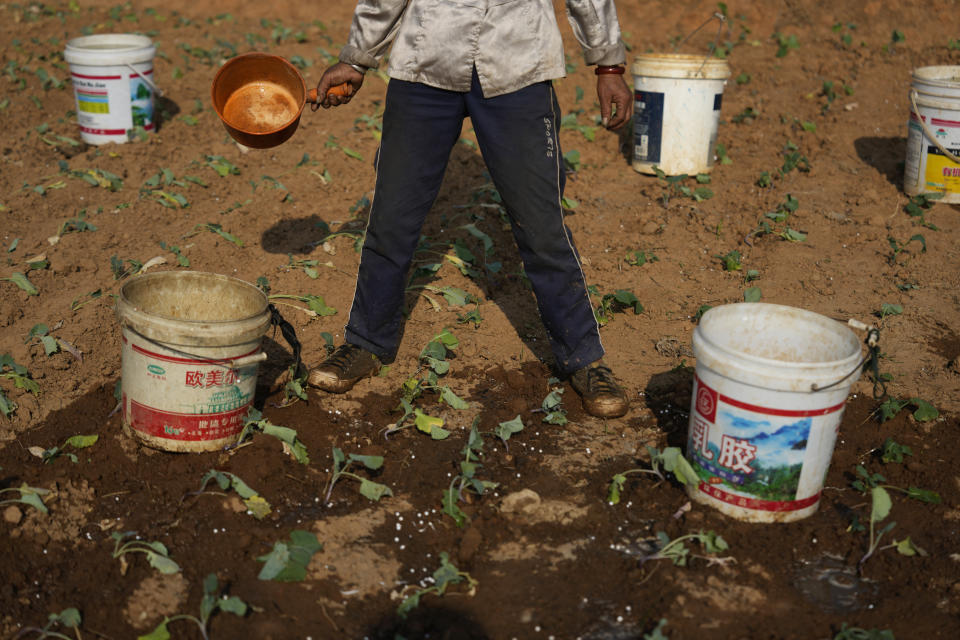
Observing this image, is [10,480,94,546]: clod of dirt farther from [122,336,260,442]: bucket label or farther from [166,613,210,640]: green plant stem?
[166,613,210,640]: green plant stem

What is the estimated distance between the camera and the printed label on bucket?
3.13 m

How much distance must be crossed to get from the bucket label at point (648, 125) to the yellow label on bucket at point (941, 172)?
1723 millimetres

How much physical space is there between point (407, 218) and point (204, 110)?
453 cm

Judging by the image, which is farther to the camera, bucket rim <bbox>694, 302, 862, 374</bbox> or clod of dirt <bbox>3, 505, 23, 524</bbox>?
clod of dirt <bbox>3, 505, 23, 524</bbox>

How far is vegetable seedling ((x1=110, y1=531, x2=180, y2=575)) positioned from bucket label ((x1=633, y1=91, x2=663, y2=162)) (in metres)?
4.49

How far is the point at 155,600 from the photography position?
3.01 metres

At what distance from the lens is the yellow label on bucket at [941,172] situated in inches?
240

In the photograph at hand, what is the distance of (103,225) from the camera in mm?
5832

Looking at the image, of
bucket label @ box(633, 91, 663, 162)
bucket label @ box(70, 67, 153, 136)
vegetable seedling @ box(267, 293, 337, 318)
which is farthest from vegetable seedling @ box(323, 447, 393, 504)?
bucket label @ box(70, 67, 153, 136)

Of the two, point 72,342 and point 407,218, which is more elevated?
point 407,218

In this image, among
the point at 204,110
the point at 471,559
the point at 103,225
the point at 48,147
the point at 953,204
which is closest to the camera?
the point at 471,559

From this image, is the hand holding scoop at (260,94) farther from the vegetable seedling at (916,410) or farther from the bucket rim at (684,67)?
the bucket rim at (684,67)

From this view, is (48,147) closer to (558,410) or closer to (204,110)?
(204,110)

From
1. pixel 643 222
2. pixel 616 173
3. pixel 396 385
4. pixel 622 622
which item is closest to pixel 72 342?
pixel 396 385
